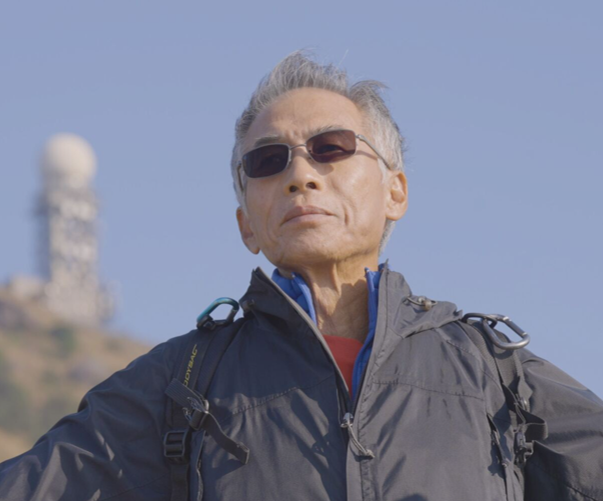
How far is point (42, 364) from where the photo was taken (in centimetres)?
7325

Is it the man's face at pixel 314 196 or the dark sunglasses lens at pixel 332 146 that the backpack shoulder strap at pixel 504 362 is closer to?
the man's face at pixel 314 196

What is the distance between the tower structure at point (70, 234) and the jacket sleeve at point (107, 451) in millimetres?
83417

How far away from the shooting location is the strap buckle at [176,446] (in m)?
3.68

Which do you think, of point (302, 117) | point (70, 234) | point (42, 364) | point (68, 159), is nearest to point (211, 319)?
point (302, 117)

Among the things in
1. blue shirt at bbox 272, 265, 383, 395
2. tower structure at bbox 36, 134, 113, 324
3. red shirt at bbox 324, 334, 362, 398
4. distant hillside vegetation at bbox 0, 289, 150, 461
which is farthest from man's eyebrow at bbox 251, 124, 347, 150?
tower structure at bbox 36, 134, 113, 324

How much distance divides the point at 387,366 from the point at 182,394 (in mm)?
689

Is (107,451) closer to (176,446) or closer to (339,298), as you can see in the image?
(176,446)

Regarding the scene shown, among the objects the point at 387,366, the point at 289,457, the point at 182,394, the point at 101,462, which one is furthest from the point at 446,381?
the point at 101,462

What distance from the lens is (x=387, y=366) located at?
12.1 ft

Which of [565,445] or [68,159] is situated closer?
[565,445]

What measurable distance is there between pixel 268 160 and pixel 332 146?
0.25m

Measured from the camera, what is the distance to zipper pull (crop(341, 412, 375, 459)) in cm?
345

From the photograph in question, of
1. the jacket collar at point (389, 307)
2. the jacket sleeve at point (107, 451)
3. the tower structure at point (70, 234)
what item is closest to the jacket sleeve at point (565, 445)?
the jacket collar at point (389, 307)

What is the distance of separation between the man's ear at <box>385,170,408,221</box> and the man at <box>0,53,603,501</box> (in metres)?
0.11
